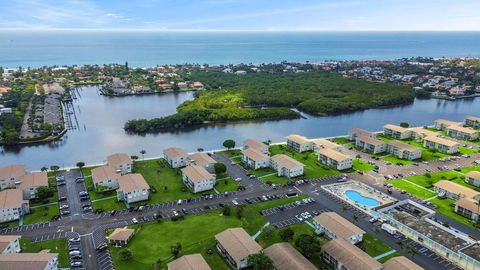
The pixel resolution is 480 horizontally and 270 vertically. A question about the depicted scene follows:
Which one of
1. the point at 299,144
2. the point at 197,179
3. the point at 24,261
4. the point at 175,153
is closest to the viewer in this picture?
the point at 24,261

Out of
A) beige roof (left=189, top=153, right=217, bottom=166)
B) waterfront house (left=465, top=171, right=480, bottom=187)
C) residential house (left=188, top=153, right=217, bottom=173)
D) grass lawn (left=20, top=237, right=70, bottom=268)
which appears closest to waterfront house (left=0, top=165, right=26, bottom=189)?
grass lawn (left=20, top=237, right=70, bottom=268)

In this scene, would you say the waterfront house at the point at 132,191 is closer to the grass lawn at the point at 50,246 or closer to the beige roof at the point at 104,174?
the beige roof at the point at 104,174

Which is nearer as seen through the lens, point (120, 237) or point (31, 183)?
point (120, 237)

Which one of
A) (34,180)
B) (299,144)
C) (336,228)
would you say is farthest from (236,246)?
(299,144)

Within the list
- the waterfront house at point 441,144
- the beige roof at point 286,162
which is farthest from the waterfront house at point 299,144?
the waterfront house at point 441,144

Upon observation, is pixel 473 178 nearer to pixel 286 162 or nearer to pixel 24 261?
pixel 286 162

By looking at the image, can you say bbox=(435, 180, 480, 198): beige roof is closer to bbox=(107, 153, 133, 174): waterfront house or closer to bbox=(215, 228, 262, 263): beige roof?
bbox=(215, 228, 262, 263): beige roof
